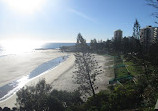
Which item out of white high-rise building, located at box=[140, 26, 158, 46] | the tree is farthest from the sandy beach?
white high-rise building, located at box=[140, 26, 158, 46]

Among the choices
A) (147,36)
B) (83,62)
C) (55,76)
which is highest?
(147,36)

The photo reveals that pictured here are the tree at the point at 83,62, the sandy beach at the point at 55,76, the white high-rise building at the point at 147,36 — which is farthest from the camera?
the white high-rise building at the point at 147,36

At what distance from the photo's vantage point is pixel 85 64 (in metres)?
26.0

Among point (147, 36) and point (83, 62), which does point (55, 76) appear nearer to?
point (83, 62)

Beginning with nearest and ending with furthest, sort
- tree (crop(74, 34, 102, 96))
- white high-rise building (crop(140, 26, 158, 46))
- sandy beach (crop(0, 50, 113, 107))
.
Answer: tree (crop(74, 34, 102, 96)) → sandy beach (crop(0, 50, 113, 107)) → white high-rise building (crop(140, 26, 158, 46))

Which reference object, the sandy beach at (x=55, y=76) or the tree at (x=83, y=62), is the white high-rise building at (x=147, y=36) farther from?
the tree at (x=83, y=62)

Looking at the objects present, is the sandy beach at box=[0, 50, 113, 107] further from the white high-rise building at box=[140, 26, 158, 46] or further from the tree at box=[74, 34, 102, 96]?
the white high-rise building at box=[140, 26, 158, 46]

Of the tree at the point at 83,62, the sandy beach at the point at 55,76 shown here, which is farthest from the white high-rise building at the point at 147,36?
the tree at the point at 83,62

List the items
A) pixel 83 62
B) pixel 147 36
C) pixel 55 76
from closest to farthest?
1. pixel 83 62
2. pixel 55 76
3. pixel 147 36

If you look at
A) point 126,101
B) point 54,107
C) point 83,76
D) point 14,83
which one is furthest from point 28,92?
point 14,83

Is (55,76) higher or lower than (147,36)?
lower

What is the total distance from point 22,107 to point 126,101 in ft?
46.0

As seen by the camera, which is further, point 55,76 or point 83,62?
point 55,76

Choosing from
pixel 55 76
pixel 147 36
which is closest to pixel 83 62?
pixel 55 76
